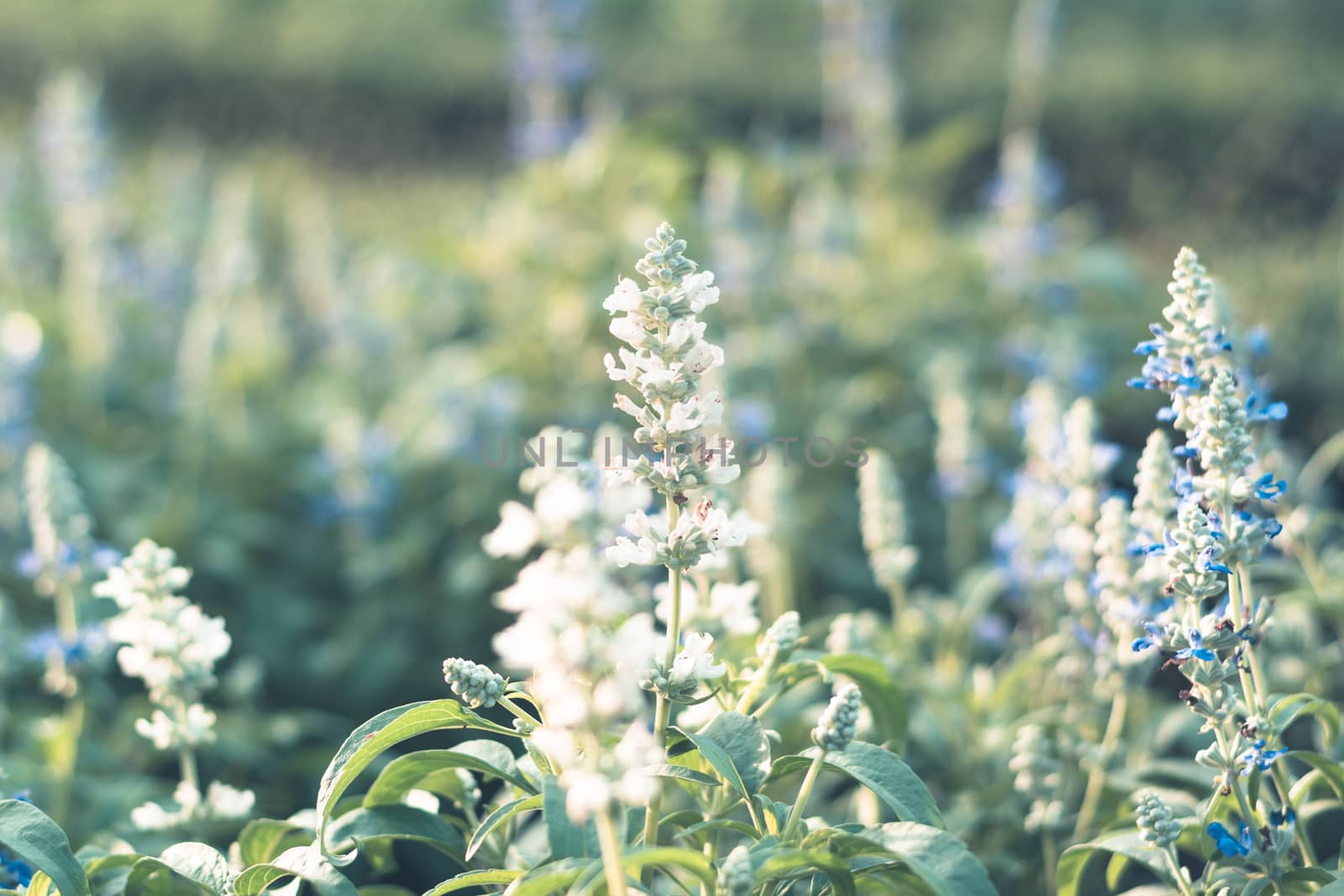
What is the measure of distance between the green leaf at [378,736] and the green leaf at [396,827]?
0.10m

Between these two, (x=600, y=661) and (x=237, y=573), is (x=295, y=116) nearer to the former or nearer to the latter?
(x=237, y=573)

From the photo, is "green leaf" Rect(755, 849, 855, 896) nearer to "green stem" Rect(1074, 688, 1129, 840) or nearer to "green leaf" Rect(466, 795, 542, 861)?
"green leaf" Rect(466, 795, 542, 861)

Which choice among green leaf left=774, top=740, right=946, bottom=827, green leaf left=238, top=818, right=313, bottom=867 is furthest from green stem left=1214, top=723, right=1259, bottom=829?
green leaf left=238, top=818, right=313, bottom=867

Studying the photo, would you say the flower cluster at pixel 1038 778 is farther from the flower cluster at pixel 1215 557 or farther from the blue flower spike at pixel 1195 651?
the blue flower spike at pixel 1195 651

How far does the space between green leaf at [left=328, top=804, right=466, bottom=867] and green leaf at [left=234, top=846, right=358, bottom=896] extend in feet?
0.35

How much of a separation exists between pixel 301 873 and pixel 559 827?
46 centimetres

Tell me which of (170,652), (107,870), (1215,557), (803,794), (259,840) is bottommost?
(107,870)

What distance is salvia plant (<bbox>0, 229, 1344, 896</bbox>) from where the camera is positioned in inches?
72.1

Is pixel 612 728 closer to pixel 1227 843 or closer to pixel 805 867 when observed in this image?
pixel 805 867

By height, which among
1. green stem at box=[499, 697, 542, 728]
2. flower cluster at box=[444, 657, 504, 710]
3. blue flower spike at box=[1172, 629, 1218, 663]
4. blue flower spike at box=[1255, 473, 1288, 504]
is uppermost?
blue flower spike at box=[1255, 473, 1288, 504]

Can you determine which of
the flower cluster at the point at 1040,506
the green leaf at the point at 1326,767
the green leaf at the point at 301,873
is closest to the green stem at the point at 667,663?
the green leaf at the point at 301,873

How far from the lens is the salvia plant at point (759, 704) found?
1.83m

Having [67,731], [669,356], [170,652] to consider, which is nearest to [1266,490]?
[669,356]

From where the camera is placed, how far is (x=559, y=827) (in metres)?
1.83
